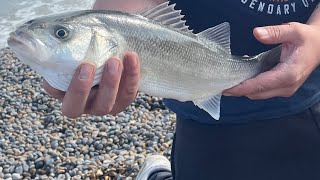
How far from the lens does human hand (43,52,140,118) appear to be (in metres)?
2.56

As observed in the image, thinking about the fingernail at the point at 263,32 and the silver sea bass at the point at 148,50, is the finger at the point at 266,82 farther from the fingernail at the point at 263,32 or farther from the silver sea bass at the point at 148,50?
the fingernail at the point at 263,32

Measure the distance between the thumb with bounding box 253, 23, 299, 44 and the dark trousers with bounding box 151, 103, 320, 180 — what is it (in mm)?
741

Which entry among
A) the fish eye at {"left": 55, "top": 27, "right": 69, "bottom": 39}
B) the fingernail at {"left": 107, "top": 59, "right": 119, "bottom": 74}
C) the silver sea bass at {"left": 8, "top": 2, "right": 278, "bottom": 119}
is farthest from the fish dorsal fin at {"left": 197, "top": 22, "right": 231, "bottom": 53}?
the fish eye at {"left": 55, "top": 27, "right": 69, "bottom": 39}

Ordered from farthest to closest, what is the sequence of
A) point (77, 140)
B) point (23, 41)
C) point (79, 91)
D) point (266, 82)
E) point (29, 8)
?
point (29, 8)
point (77, 140)
point (266, 82)
point (79, 91)
point (23, 41)

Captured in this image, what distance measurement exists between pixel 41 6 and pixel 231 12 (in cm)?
938

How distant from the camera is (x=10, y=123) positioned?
607 centimetres

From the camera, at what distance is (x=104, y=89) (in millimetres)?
2662

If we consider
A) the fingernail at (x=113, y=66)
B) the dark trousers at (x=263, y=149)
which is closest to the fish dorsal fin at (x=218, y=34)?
the fingernail at (x=113, y=66)

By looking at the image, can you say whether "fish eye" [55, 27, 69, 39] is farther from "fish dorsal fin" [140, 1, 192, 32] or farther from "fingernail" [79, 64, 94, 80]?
"fish dorsal fin" [140, 1, 192, 32]

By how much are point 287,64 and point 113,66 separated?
0.83 metres

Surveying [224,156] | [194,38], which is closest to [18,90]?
[224,156]

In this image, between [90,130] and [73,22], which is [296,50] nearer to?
[73,22]

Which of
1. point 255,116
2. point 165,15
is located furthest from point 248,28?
point 165,15

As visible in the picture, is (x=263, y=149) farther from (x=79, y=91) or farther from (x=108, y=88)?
(x=79, y=91)
